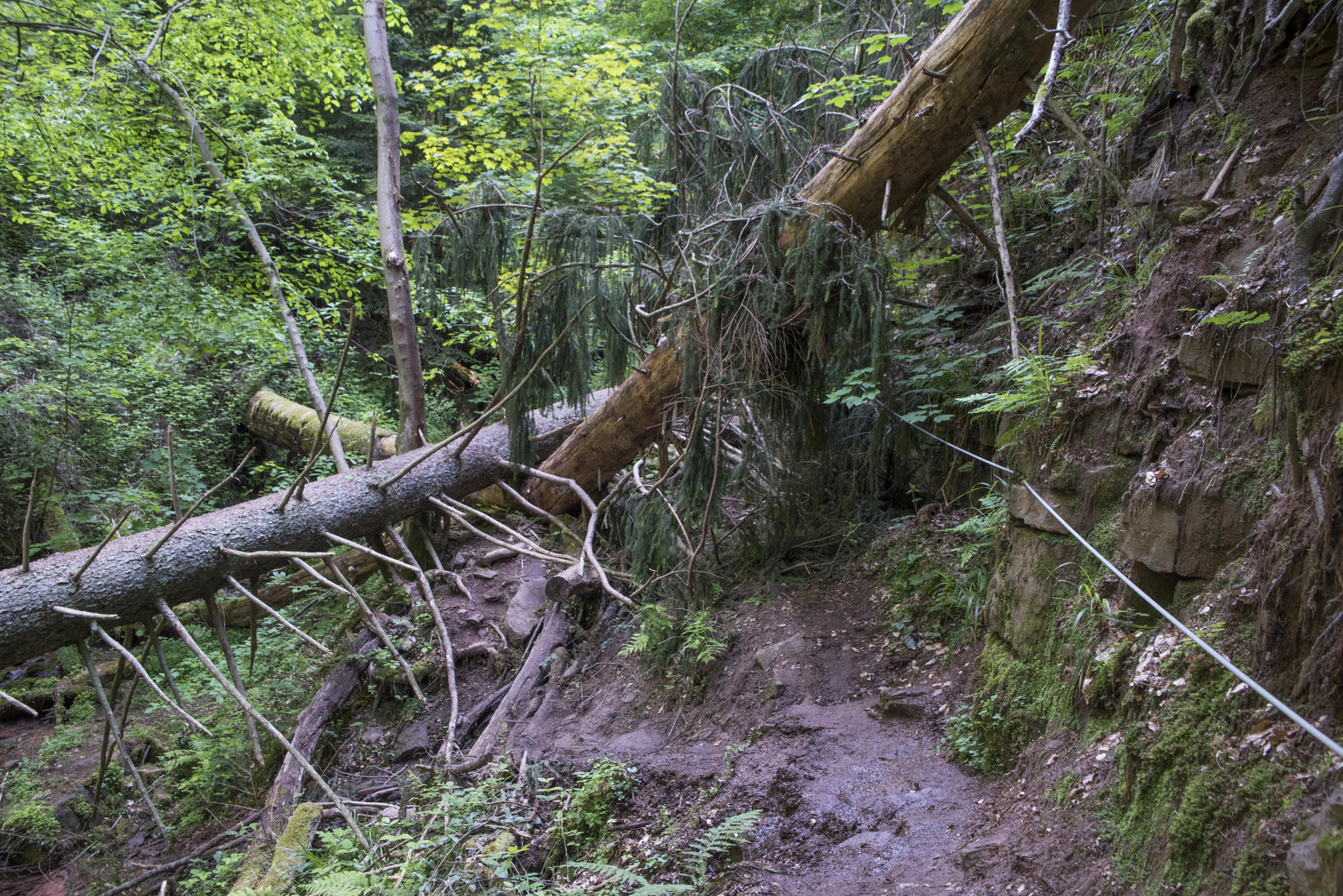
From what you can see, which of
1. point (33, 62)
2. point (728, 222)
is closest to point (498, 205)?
point (728, 222)

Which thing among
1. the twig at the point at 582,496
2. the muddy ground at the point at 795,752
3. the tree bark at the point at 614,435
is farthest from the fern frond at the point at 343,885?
the tree bark at the point at 614,435

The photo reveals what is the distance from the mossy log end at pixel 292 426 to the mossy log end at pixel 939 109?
230 inches

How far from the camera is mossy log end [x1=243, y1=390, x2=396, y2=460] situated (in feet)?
29.0

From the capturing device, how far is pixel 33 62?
295 inches

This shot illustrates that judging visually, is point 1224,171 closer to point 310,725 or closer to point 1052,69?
point 1052,69

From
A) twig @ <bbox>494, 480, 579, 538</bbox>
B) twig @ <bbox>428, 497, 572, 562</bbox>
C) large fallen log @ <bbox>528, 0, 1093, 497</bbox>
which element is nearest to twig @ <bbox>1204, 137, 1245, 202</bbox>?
large fallen log @ <bbox>528, 0, 1093, 497</bbox>

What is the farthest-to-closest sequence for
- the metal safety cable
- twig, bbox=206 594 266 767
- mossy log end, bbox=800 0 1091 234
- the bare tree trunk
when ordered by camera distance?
Result: the bare tree trunk → mossy log end, bbox=800 0 1091 234 → twig, bbox=206 594 266 767 → the metal safety cable

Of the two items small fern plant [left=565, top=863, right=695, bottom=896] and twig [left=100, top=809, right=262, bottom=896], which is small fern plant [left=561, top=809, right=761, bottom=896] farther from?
twig [left=100, top=809, right=262, bottom=896]

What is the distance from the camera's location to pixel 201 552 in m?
4.42

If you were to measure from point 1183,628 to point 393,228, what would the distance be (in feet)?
22.3

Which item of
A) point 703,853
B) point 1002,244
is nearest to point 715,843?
point 703,853

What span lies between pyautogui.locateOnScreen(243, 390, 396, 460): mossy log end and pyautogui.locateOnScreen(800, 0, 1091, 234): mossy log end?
5.83 m

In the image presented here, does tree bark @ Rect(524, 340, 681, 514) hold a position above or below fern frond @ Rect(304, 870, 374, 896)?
above

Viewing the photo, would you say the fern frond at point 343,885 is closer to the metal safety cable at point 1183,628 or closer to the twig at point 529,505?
the twig at point 529,505
